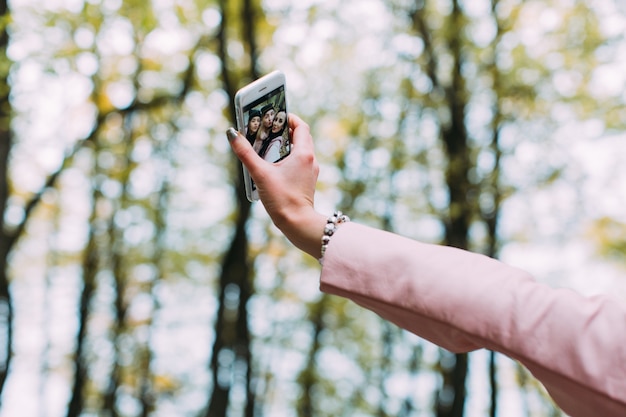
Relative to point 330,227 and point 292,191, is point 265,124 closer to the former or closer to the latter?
point 292,191

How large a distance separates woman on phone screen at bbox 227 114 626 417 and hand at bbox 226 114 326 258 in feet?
0.45

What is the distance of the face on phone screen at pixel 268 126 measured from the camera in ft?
7.53

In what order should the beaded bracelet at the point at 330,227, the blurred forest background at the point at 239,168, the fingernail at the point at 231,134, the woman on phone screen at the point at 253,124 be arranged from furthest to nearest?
the blurred forest background at the point at 239,168 < the woman on phone screen at the point at 253,124 < the fingernail at the point at 231,134 < the beaded bracelet at the point at 330,227

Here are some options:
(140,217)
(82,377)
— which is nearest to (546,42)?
(140,217)

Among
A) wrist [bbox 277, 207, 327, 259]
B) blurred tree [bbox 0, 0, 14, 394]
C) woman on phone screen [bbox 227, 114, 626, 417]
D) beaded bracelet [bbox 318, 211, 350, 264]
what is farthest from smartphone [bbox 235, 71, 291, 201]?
blurred tree [bbox 0, 0, 14, 394]

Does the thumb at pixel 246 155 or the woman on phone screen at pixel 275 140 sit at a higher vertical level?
the woman on phone screen at pixel 275 140

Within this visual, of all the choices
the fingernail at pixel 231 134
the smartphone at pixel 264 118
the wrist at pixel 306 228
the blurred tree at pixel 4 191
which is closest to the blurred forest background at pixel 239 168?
the blurred tree at pixel 4 191

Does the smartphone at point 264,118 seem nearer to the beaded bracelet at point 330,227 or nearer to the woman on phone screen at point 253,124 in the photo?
the woman on phone screen at point 253,124

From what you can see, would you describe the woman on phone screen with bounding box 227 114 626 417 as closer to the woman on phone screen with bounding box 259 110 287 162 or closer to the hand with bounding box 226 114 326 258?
Result: the hand with bounding box 226 114 326 258

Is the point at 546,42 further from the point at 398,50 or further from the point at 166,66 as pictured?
the point at 166,66

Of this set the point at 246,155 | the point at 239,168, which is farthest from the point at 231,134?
the point at 239,168

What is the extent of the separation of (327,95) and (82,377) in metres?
8.52

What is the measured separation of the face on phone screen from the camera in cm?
229

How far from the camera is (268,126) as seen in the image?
95.8 inches
